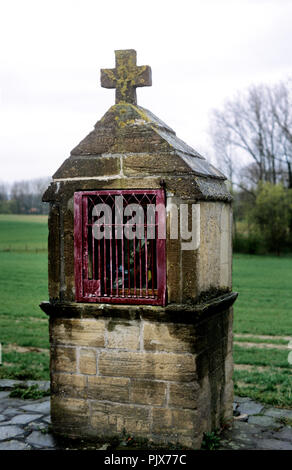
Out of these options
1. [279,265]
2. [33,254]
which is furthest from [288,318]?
[33,254]

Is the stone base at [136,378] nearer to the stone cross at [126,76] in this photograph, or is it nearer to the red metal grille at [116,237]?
the red metal grille at [116,237]

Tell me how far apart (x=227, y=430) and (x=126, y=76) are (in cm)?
367

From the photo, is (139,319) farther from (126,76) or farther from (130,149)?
(126,76)

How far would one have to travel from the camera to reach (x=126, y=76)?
5.26 m

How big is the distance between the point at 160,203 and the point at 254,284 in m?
15.2

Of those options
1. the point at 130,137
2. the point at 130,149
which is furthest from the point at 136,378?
the point at 130,137

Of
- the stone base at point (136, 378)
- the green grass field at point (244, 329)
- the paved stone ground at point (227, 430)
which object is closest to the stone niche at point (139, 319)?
the stone base at point (136, 378)

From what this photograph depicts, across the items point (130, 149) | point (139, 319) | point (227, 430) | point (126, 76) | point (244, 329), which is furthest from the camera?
point (244, 329)

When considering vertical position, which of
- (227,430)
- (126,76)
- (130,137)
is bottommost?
(227,430)

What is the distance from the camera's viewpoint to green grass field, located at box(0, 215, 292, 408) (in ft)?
24.5

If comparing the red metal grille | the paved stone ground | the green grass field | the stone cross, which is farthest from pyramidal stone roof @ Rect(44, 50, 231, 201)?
the green grass field

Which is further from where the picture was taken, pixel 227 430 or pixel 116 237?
pixel 227 430

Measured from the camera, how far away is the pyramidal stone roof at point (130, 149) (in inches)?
194

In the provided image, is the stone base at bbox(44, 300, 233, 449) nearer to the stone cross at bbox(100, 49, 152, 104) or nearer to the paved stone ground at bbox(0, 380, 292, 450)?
the paved stone ground at bbox(0, 380, 292, 450)
